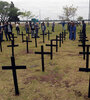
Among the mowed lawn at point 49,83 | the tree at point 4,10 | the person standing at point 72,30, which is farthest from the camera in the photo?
the tree at point 4,10

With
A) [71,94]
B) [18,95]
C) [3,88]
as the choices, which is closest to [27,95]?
[18,95]

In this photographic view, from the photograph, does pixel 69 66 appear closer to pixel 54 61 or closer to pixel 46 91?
pixel 54 61

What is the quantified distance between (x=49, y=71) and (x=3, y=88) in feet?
7.24

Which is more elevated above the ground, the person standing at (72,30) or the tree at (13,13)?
the tree at (13,13)

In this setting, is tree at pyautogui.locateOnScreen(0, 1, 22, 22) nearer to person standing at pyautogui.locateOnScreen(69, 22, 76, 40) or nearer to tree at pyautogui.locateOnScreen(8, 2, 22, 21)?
tree at pyautogui.locateOnScreen(8, 2, 22, 21)

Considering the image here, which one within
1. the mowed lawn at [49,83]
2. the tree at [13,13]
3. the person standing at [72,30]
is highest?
the tree at [13,13]

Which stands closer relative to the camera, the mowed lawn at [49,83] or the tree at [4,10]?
the mowed lawn at [49,83]

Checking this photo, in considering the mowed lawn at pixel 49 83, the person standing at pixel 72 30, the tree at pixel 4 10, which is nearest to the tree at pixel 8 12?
the tree at pixel 4 10

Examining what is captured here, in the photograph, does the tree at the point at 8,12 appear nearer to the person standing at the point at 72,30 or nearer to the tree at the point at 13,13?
the tree at the point at 13,13

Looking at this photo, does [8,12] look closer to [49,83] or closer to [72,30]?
[72,30]

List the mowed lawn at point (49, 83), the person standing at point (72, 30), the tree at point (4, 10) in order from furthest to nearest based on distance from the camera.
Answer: the tree at point (4, 10), the person standing at point (72, 30), the mowed lawn at point (49, 83)

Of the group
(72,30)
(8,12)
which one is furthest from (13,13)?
(72,30)

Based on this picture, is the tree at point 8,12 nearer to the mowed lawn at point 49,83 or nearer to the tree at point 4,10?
the tree at point 4,10

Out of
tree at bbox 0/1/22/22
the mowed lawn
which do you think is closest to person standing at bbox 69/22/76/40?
the mowed lawn
